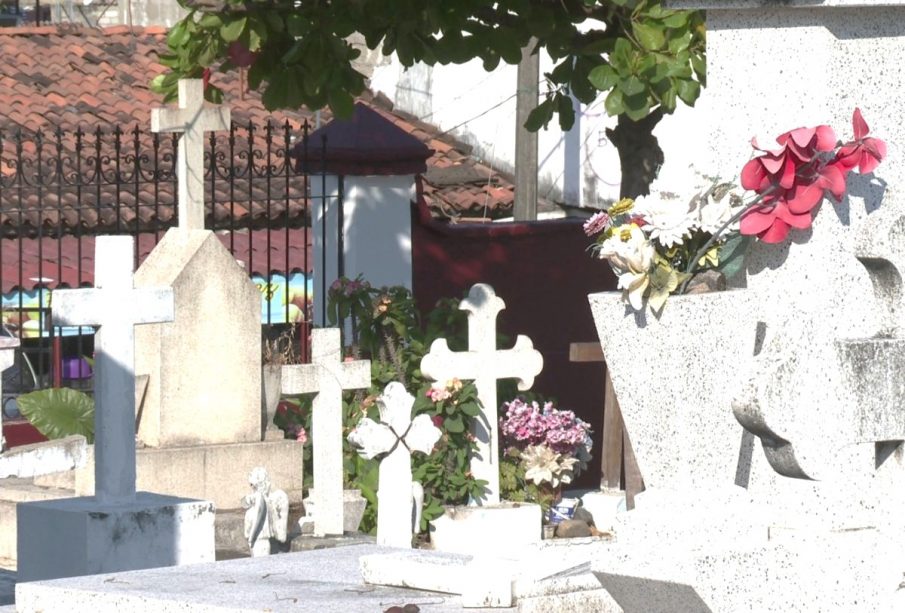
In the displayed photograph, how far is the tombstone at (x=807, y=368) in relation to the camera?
12.7 feet

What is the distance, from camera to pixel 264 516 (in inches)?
344

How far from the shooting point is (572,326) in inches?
499

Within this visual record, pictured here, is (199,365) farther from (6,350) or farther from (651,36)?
(6,350)

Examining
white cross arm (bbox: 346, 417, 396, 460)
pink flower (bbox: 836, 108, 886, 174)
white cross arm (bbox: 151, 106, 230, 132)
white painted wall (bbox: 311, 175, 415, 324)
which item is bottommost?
white cross arm (bbox: 346, 417, 396, 460)

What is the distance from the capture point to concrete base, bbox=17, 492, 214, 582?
263 inches

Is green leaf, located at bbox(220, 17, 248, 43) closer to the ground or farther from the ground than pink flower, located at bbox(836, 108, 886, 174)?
→ farther from the ground

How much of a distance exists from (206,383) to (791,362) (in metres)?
6.24

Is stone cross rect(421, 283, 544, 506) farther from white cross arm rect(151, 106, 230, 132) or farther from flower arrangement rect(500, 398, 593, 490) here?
white cross arm rect(151, 106, 230, 132)

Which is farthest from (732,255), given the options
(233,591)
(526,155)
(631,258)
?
(526,155)

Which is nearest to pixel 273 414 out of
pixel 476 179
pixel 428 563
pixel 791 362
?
pixel 428 563

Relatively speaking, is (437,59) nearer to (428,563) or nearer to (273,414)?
(273,414)

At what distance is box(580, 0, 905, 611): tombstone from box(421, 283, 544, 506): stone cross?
4.65 m

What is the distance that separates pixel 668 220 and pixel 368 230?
7.06 meters

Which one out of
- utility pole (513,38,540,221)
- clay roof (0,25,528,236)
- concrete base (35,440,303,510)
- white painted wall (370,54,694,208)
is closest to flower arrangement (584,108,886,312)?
concrete base (35,440,303,510)
